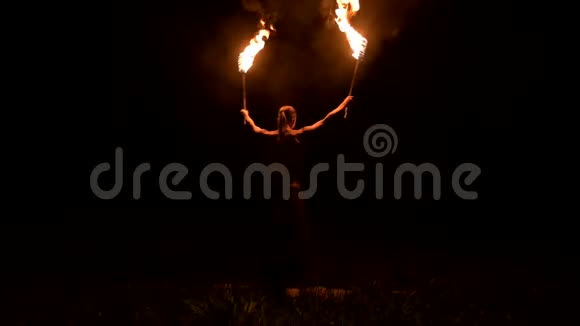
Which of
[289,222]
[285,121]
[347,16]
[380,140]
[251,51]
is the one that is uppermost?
[380,140]

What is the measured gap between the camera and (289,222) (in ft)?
24.1

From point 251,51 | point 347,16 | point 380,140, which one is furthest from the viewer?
point 380,140

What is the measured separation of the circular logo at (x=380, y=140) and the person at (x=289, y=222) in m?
4.68

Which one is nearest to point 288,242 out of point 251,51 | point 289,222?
point 289,222

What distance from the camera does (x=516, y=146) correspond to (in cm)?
1220

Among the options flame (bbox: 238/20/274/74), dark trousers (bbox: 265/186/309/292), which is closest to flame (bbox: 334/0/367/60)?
flame (bbox: 238/20/274/74)

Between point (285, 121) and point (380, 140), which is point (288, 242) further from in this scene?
point (380, 140)

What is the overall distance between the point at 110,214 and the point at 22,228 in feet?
5.18

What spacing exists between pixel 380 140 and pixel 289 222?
16.9 ft
